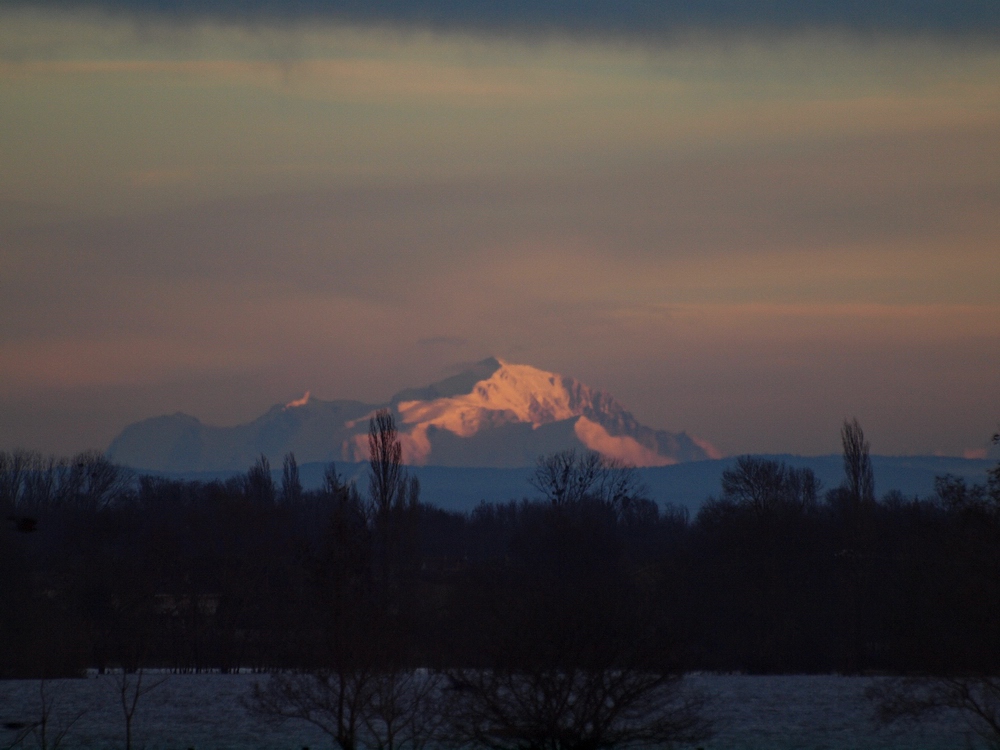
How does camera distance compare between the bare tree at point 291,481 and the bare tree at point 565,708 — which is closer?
the bare tree at point 565,708

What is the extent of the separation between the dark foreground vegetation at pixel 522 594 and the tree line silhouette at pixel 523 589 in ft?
0.26

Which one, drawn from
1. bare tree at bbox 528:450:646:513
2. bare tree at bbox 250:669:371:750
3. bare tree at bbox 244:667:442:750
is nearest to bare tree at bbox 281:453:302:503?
bare tree at bbox 528:450:646:513

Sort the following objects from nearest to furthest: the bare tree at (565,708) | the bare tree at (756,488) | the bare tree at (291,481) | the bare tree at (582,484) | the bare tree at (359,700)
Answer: the bare tree at (565,708) → the bare tree at (359,700) → the bare tree at (756,488) → the bare tree at (582,484) → the bare tree at (291,481)

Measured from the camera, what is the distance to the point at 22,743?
26000 mm

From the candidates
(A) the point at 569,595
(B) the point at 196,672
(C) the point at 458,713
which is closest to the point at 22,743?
(C) the point at 458,713

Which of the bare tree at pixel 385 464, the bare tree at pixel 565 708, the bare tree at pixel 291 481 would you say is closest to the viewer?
the bare tree at pixel 565 708

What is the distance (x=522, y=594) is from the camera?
70.9ft

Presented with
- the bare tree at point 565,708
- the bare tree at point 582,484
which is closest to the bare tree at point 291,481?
the bare tree at point 582,484

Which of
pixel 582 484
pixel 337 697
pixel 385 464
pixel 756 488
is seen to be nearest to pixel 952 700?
pixel 337 697

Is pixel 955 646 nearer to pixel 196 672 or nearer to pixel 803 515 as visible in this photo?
pixel 196 672

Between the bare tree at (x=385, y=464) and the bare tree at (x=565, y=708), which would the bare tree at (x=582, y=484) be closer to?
the bare tree at (x=385, y=464)

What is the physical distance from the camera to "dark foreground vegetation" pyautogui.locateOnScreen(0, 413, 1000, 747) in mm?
18953

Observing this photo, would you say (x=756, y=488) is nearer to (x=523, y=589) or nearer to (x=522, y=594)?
(x=523, y=589)

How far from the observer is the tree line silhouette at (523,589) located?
20.1 m
